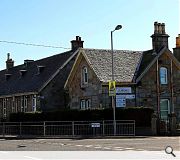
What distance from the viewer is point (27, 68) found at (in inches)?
2185

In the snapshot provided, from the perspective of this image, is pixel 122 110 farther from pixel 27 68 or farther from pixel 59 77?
pixel 27 68

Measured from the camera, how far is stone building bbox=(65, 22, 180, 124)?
38.3 metres

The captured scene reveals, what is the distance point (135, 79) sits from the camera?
38.8 metres

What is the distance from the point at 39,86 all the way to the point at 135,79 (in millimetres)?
11041

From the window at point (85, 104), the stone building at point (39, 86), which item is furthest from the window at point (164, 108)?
the stone building at point (39, 86)

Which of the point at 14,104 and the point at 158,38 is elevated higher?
the point at 158,38

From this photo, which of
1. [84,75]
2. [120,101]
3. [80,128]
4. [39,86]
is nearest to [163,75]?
[120,101]

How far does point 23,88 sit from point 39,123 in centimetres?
1513

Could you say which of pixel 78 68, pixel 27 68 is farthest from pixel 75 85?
pixel 27 68

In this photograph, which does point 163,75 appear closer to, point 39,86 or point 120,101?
point 120,101

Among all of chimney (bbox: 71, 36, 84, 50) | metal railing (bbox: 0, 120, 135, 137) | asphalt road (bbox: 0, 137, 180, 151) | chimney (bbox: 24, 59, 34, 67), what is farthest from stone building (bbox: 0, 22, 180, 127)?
asphalt road (bbox: 0, 137, 180, 151)

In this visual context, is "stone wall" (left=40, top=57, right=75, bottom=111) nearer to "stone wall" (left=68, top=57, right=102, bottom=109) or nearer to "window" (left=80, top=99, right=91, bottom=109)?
"stone wall" (left=68, top=57, right=102, bottom=109)

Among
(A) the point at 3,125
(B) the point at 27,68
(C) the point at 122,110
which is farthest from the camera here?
(B) the point at 27,68

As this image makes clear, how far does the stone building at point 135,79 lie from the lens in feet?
126
